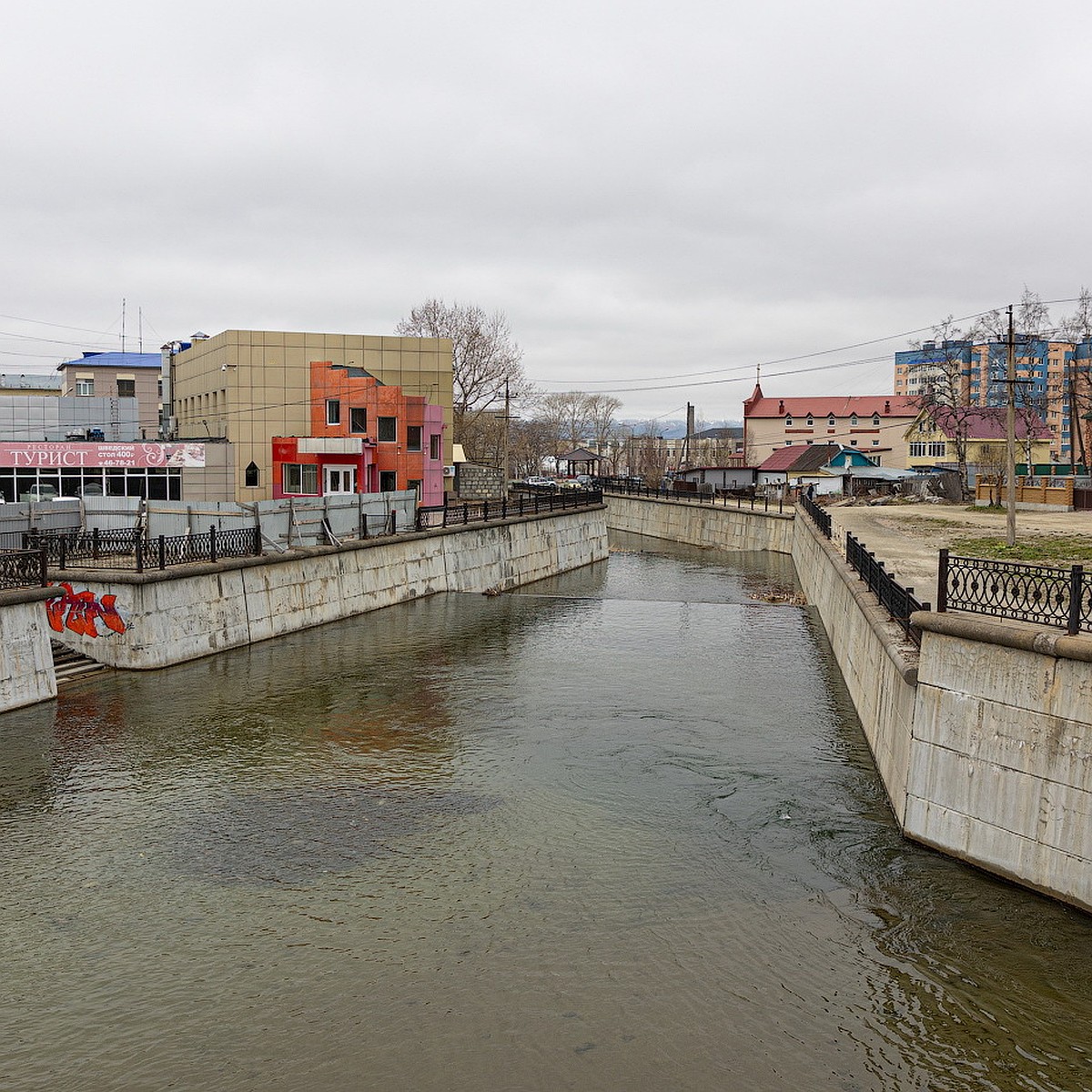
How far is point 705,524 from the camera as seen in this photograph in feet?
211

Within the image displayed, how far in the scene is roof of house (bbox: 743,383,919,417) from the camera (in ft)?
358

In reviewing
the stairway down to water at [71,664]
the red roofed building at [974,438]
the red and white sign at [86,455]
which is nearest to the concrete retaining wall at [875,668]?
the stairway down to water at [71,664]

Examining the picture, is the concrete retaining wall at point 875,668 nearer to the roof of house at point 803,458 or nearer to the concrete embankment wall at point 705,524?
the concrete embankment wall at point 705,524

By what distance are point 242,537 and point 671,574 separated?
25.3 m

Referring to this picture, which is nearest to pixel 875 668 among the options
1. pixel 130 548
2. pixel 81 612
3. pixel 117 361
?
pixel 81 612

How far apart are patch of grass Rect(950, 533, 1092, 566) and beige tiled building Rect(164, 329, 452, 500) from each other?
28.7 metres

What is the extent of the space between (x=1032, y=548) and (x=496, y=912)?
81.5ft

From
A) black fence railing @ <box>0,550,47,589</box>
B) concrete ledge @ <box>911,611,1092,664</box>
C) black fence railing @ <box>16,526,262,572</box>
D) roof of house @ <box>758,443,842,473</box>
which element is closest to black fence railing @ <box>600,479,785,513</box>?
roof of house @ <box>758,443,842,473</box>

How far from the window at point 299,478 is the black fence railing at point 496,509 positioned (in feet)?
23.0

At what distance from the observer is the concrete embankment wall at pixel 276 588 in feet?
76.8

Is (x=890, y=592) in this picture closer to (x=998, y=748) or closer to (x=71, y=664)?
(x=998, y=748)

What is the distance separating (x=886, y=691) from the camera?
16.3m

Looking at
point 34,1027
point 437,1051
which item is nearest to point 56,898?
point 34,1027

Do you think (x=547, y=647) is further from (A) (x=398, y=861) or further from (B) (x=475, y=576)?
(A) (x=398, y=861)
